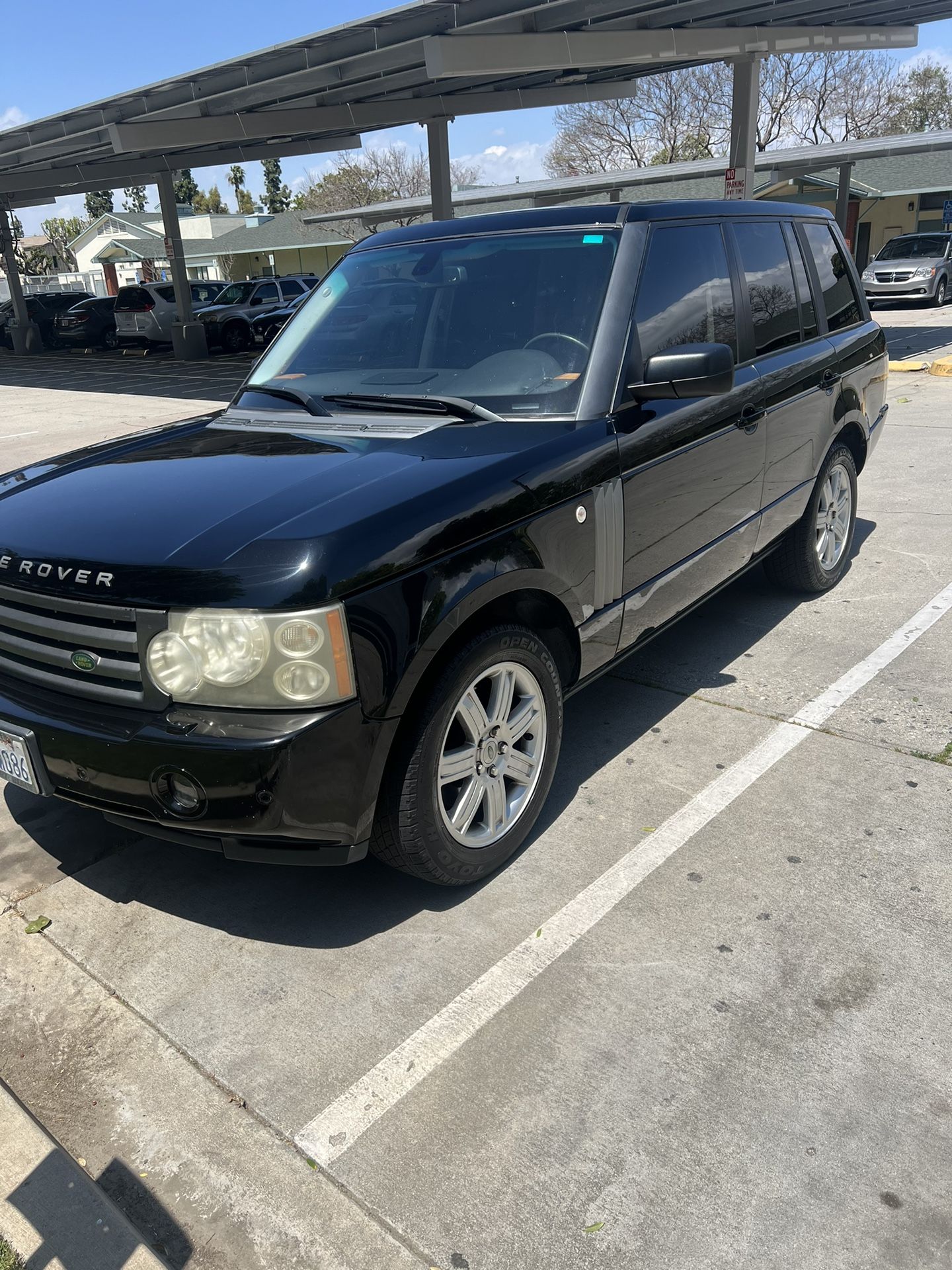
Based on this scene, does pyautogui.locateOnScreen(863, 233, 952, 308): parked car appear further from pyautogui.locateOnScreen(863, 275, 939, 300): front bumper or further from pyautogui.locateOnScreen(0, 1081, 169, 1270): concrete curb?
pyautogui.locateOnScreen(0, 1081, 169, 1270): concrete curb

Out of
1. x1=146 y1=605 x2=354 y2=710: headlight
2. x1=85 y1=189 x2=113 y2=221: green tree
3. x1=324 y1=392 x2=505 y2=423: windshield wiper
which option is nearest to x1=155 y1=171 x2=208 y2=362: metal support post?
x1=324 y1=392 x2=505 y2=423: windshield wiper

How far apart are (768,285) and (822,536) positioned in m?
1.51

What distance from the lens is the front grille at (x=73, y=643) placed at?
265cm

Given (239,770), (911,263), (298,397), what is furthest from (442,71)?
(911,263)

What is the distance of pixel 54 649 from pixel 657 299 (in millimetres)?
2389

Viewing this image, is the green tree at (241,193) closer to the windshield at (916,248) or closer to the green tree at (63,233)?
the green tree at (63,233)

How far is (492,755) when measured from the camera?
124 inches

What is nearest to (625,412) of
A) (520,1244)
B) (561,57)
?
(520,1244)

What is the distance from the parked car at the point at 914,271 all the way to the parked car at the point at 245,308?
1469 cm

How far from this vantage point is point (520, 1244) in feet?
6.84

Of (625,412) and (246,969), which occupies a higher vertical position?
(625,412)

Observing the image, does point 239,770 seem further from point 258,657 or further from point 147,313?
point 147,313

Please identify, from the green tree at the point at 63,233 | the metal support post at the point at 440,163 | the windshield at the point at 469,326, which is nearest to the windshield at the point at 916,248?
the metal support post at the point at 440,163

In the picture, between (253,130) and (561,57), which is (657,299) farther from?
(253,130)
